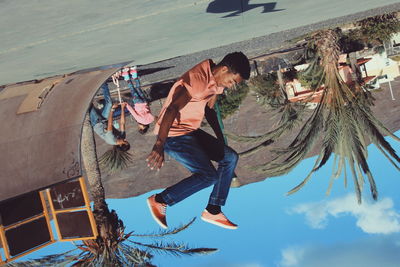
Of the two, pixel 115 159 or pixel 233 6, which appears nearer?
pixel 233 6

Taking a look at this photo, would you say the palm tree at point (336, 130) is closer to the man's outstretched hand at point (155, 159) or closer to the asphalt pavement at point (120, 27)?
the asphalt pavement at point (120, 27)

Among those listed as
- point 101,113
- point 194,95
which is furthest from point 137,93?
point 194,95

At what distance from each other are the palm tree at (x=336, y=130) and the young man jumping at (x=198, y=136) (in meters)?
6.23

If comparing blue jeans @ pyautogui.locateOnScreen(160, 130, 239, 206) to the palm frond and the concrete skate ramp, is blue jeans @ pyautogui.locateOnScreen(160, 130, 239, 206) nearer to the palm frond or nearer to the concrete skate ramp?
the concrete skate ramp

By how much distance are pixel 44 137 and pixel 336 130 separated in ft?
27.0

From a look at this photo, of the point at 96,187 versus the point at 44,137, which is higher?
the point at 44,137

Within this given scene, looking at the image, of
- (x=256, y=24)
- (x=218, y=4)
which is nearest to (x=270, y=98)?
(x=256, y=24)

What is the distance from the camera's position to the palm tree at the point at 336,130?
1280 centimetres

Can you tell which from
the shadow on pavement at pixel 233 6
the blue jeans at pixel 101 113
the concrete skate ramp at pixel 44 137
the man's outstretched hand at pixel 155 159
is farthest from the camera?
the blue jeans at pixel 101 113

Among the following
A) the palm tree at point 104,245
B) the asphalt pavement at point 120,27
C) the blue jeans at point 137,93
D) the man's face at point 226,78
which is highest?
the asphalt pavement at point 120,27

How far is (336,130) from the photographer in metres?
13.1

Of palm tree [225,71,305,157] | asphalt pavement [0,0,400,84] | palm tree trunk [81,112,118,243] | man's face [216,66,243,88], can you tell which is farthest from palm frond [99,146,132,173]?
man's face [216,66,243,88]

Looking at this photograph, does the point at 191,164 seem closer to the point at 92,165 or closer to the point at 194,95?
the point at 194,95

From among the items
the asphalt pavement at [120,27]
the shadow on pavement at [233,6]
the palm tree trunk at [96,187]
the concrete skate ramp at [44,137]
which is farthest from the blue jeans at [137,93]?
the concrete skate ramp at [44,137]
